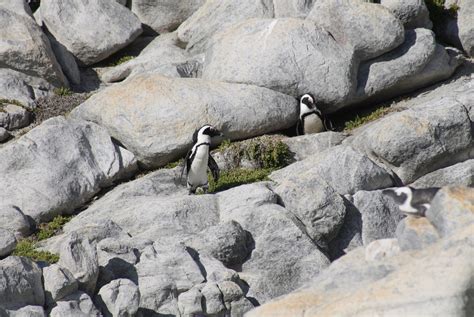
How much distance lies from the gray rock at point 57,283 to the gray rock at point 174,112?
706cm

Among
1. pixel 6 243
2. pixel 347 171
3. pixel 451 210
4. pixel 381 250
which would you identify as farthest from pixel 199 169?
pixel 451 210

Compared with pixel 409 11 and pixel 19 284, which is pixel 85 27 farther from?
pixel 19 284

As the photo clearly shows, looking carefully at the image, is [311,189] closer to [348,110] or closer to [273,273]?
[273,273]

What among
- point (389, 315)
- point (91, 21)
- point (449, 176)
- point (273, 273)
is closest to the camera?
point (389, 315)

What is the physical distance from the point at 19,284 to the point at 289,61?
1072cm

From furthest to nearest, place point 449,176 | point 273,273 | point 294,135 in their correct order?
point 294,135 < point 449,176 < point 273,273

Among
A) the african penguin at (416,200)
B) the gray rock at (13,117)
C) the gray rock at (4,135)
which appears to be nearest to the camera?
the african penguin at (416,200)

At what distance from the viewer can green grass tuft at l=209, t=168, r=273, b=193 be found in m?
21.7

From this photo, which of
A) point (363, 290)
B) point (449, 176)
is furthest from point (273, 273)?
point (363, 290)

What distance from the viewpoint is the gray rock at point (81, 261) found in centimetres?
1630

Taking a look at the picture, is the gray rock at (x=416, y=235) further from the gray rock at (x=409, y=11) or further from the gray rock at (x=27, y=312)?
the gray rock at (x=409, y=11)

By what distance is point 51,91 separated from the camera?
84.8ft

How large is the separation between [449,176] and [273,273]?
16.3 ft

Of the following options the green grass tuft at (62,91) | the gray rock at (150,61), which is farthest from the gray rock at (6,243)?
the gray rock at (150,61)
